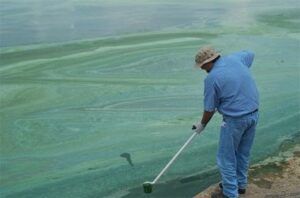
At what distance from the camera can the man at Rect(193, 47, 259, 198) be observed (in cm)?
324

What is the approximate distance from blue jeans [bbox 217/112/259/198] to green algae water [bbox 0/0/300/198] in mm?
519

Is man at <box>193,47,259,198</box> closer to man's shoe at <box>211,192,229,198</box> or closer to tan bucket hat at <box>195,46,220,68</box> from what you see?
tan bucket hat at <box>195,46,220,68</box>

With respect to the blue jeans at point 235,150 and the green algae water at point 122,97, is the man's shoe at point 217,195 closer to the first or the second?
the blue jeans at point 235,150

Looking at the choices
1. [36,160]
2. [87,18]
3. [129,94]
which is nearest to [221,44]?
[129,94]

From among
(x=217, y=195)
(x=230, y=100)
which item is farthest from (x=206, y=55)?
(x=217, y=195)

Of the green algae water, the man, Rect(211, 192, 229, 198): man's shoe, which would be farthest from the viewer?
the green algae water

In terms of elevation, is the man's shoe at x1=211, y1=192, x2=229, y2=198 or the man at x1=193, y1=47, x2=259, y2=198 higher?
the man at x1=193, y1=47, x2=259, y2=198

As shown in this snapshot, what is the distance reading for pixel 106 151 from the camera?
4.80 meters

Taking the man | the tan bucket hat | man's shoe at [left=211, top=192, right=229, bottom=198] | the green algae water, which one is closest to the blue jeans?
the man

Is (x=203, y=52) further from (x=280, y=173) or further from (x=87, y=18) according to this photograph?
(x=87, y=18)

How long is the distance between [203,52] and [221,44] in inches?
210

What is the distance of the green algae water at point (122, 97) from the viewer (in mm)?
4379

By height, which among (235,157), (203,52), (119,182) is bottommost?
(119,182)

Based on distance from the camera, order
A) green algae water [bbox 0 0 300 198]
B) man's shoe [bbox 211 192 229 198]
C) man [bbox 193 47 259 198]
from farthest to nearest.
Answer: green algae water [bbox 0 0 300 198], man's shoe [bbox 211 192 229 198], man [bbox 193 47 259 198]
